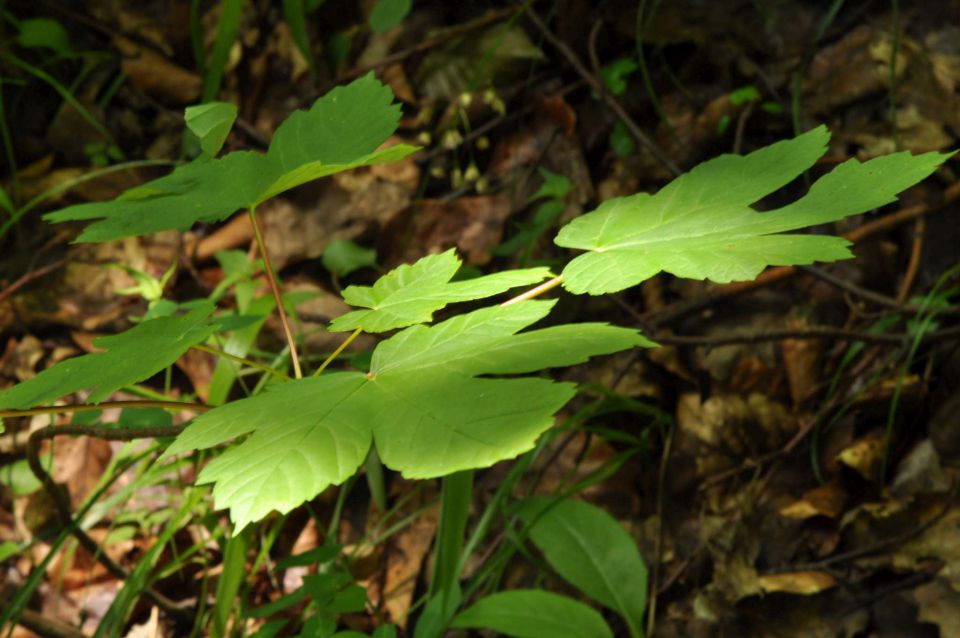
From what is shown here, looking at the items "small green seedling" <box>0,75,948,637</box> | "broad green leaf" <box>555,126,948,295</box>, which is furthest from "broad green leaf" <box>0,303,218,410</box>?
"broad green leaf" <box>555,126,948,295</box>

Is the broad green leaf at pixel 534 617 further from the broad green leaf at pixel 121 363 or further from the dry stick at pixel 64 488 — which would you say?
the broad green leaf at pixel 121 363

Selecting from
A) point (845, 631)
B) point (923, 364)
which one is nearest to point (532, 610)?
point (845, 631)

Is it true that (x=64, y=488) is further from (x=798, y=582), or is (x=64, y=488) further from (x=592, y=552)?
(x=798, y=582)

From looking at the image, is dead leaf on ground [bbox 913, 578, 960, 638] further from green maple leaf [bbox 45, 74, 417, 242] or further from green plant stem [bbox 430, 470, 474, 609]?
green maple leaf [bbox 45, 74, 417, 242]

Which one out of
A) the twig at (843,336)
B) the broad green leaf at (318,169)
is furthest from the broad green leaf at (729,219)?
the twig at (843,336)

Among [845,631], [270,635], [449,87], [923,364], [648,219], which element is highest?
[648,219]

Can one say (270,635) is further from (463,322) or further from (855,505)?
(855,505)

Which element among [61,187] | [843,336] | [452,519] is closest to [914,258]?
[843,336]
